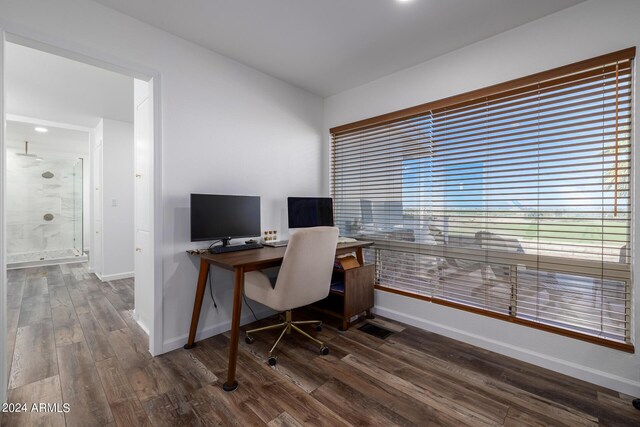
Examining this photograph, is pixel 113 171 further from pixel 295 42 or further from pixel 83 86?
pixel 295 42

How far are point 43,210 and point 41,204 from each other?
126 mm

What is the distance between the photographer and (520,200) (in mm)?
2139

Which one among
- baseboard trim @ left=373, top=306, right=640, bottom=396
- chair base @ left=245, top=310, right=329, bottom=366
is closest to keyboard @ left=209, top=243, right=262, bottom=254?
chair base @ left=245, top=310, right=329, bottom=366

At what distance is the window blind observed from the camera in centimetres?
181

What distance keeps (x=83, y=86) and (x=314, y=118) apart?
2619 mm

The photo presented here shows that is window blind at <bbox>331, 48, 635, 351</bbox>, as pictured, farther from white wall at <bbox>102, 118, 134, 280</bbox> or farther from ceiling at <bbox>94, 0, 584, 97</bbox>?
white wall at <bbox>102, 118, 134, 280</bbox>

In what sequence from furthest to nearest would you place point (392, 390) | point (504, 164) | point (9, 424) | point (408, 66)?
point (408, 66)
point (504, 164)
point (392, 390)
point (9, 424)

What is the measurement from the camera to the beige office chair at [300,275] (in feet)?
6.53

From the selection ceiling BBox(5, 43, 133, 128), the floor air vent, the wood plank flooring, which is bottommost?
the wood plank flooring

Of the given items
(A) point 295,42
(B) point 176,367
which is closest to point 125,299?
(B) point 176,367

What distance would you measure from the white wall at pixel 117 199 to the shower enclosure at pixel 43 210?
2.31 meters

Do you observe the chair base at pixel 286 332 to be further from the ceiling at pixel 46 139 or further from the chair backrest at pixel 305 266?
the ceiling at pixel 46 139

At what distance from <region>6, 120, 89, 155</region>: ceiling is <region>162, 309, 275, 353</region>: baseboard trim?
4.56 meters

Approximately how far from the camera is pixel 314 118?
11.4 feet
